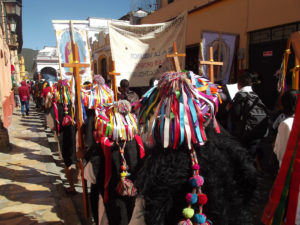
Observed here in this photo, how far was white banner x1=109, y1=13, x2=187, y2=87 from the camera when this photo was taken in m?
4.90

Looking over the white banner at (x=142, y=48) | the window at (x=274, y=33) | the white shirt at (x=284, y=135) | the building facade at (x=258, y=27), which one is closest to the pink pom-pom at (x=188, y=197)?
the white shirt at (x=284, y=135)

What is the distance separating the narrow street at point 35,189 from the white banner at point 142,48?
7.78 ft

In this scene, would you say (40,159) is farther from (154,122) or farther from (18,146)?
(154,122)

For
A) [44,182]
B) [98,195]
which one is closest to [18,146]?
[44,182]

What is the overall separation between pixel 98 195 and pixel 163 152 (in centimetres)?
148

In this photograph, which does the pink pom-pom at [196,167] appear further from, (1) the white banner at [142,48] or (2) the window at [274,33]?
(2) the window at [274,33]

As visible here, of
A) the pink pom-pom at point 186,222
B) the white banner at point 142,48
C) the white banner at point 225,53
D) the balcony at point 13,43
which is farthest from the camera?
the balcony at point 13,43

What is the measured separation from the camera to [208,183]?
1565mm

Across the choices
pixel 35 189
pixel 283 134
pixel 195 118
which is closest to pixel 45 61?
pixel 35 189

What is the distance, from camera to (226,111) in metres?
4.40

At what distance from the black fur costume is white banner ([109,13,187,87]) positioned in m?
3.34

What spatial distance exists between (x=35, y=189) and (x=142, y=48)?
3.26 meters

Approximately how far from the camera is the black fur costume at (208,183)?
60.4 inches

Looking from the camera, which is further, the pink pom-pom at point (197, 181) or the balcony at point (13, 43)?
the balcony at point (13, 43)
